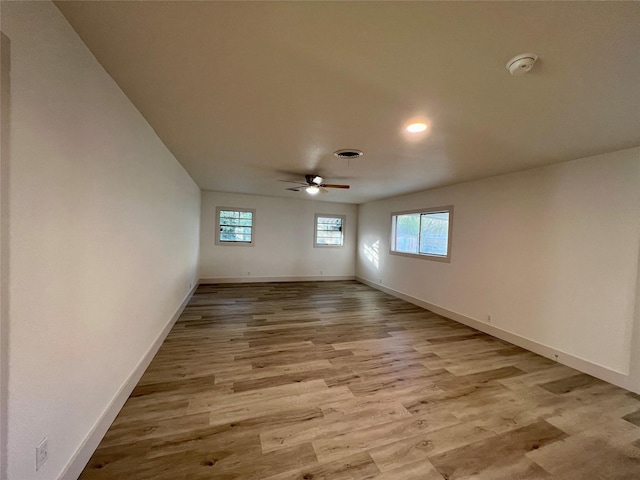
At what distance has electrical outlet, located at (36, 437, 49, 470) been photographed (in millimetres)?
1154

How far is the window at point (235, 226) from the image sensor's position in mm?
6906

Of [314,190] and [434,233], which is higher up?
[314,190]

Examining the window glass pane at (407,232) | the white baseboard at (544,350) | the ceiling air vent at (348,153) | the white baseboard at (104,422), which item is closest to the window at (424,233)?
the window glass pane at (407,232)

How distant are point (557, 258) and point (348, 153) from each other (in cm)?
294

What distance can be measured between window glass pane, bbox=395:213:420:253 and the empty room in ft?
5.10

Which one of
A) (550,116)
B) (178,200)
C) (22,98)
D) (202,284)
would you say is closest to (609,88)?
(550,116)

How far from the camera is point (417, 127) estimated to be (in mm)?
2309

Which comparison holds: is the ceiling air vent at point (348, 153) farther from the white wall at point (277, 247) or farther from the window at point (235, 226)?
the window at point (235, 226)

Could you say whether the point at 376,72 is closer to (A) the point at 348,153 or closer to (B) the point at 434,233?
(A) the point at 348,153

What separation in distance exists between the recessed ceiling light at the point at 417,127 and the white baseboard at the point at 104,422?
3.25 metres

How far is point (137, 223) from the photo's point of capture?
2232 millimetres

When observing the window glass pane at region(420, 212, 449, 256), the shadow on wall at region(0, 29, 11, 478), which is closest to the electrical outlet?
the shadow on wall at region(0, 29, 11, 478)

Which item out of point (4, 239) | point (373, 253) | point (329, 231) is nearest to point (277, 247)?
point (329, 231)

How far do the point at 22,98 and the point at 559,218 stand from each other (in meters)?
4.74
